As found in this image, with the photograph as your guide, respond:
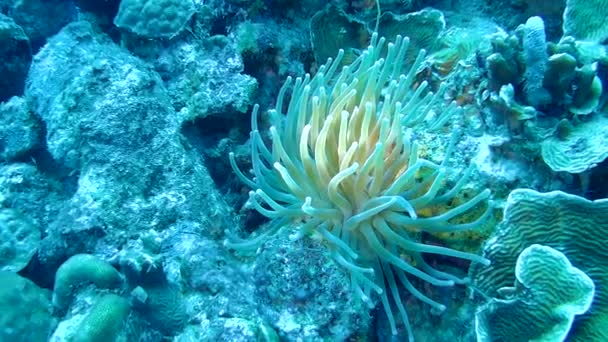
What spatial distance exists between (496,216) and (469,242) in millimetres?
177

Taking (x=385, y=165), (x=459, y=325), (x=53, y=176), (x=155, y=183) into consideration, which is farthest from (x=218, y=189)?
(x=459, y=325)

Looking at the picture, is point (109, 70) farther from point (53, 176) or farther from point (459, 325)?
point (459, 325)

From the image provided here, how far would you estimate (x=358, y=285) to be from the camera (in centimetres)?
209

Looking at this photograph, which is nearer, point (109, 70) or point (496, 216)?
point (496, 216)

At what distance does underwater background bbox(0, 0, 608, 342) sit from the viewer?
2.06m

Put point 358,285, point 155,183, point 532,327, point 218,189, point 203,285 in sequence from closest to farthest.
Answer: point 532,327 < point 358,285 < point 203,285 < point 155,183 < point 218,189

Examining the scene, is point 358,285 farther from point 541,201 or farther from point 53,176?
point 53,176

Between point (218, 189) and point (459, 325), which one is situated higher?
point (459, 325)

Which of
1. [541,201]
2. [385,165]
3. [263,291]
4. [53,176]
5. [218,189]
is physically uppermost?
[541,201]

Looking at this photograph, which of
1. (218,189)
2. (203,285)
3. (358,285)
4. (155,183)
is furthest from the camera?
(218,189)

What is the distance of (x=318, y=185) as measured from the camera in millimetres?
2369

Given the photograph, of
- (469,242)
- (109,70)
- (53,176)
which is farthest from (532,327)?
(53,176)

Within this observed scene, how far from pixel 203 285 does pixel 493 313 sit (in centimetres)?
133

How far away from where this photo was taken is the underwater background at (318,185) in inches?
81.1
